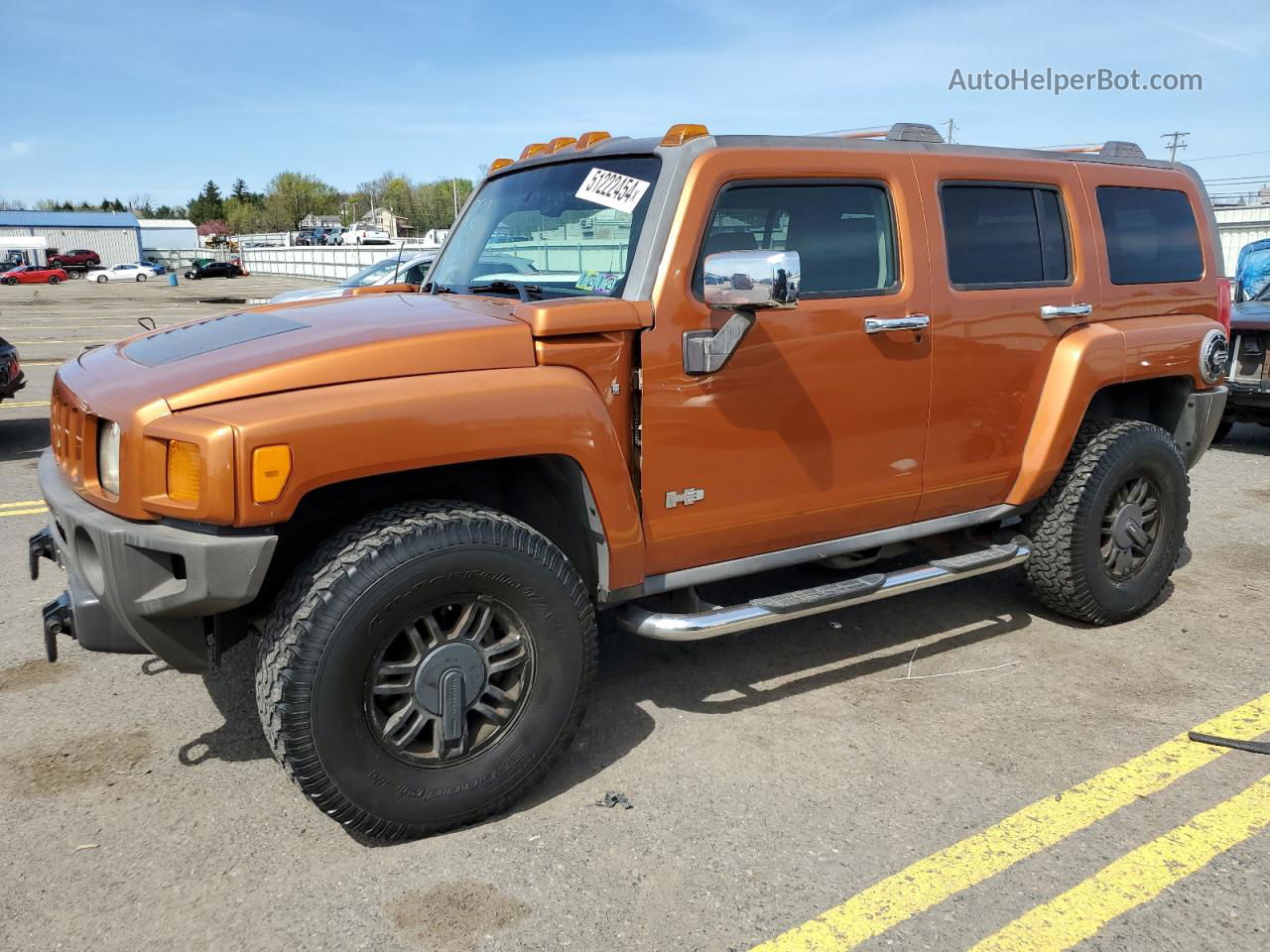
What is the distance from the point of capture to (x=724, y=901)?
101 inches

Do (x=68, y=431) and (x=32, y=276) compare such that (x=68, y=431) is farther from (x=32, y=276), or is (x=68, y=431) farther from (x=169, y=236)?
(x=169, y=236)

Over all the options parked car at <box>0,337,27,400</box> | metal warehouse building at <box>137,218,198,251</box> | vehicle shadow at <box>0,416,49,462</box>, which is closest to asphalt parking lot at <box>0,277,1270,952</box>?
vehicle shadow at <box>0,416,49,462</box>

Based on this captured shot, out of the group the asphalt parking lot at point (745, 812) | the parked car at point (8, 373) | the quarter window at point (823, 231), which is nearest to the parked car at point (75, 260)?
the parked car at point (8, 373)

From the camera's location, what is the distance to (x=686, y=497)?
318cm

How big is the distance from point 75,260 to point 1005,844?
2835 inches

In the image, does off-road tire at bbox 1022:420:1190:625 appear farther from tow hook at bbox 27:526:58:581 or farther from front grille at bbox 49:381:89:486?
tow hook at bbox 27:526:58:581

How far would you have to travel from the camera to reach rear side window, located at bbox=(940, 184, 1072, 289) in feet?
12.3

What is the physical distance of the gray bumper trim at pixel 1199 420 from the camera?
4629 mm

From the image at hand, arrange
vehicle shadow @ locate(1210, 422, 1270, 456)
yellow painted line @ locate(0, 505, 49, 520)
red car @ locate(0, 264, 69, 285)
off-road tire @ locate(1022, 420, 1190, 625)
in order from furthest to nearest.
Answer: red car @ locate(0, 264, 69, 285), vehicle shadow @ locate(1210, 422, 1270, 456), yellow painted line @ locate(0, 505, 49, 520), off-road tire @ locate(1022, 420, 1190, 625)

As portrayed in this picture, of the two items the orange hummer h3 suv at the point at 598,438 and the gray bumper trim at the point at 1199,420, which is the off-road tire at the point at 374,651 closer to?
the orange hummer h3 suv at the point at 598,438

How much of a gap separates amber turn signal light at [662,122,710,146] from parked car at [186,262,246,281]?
58.5m

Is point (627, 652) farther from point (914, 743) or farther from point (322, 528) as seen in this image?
point (322, 528)

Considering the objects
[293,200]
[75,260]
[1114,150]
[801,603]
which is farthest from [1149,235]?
[293,200]

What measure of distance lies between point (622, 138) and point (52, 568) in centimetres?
384
